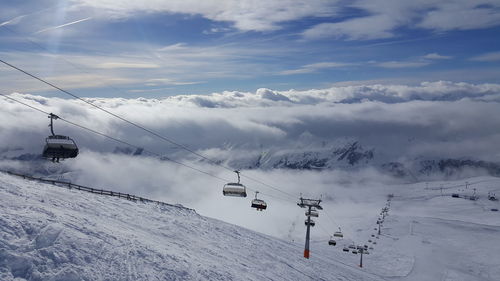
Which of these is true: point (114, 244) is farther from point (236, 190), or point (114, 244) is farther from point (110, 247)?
point (236, 190)

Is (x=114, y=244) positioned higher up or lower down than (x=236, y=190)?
higher up

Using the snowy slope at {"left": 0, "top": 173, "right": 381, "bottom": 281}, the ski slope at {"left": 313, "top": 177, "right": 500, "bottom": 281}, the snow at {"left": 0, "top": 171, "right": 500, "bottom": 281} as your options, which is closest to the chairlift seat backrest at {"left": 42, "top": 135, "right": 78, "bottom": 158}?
the snow at {"left": 0, "top": 171, "right": 500, "bottom": 281}

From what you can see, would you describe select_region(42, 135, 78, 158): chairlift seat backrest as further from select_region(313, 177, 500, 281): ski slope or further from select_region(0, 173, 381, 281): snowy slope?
select_region(313, 177, 500, 281): ski slope

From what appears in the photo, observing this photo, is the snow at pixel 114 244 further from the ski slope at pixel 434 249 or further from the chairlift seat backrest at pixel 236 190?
the ski slope at pixel 434 249

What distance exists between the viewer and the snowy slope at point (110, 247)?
1286 centimetres

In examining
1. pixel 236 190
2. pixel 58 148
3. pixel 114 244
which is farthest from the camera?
pixel 236 190

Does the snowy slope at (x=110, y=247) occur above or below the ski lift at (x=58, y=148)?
below

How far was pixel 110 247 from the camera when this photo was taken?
15703 millimetres

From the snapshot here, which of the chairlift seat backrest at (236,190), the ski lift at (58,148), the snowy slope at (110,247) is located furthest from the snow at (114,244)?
the chairlift seat backrest at (236,190)

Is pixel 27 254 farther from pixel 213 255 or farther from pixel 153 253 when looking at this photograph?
pixel 213 255

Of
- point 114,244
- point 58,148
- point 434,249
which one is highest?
point 58,148

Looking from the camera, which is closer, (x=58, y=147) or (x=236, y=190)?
(x=58, y=147)

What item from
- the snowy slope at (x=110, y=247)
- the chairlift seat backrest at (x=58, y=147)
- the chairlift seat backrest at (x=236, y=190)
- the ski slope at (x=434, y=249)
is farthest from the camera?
the ski slope at (x=434, y=249)

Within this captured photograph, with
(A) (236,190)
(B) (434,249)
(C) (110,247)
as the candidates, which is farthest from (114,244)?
(B) (434,249)
